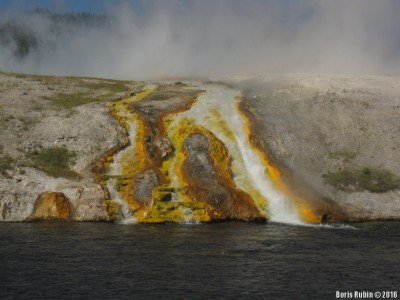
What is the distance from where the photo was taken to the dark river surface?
Answer: 21.0m

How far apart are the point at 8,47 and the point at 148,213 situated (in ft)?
464

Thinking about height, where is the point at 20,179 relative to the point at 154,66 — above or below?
below

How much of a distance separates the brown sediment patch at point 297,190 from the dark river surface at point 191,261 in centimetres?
386

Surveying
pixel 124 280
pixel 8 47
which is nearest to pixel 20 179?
pixel 124 280

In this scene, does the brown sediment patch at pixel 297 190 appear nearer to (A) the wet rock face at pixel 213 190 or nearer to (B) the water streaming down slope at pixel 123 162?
(A) the wet rock face at pixel 213 190

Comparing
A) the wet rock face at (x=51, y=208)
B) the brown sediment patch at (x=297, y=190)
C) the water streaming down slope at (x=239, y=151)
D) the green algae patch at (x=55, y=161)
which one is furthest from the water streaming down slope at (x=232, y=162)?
the wet rock face at (x=51, y=208)

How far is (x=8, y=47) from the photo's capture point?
163 m

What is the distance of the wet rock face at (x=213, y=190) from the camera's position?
37.4 meters

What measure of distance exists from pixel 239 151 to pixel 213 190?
7.08m

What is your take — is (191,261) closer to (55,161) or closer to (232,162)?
(232,162)

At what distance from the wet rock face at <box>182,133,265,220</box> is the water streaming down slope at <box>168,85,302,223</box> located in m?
1.21

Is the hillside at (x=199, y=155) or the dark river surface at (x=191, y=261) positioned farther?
the hillside at (x=199, y=155)

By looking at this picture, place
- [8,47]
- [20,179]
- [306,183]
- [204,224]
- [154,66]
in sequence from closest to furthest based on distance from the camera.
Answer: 1. [204,224]
2. [20,179]
3. [306,183]
4. [154,66]
5. [8,47]

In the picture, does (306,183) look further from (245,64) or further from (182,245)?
(245,64)
